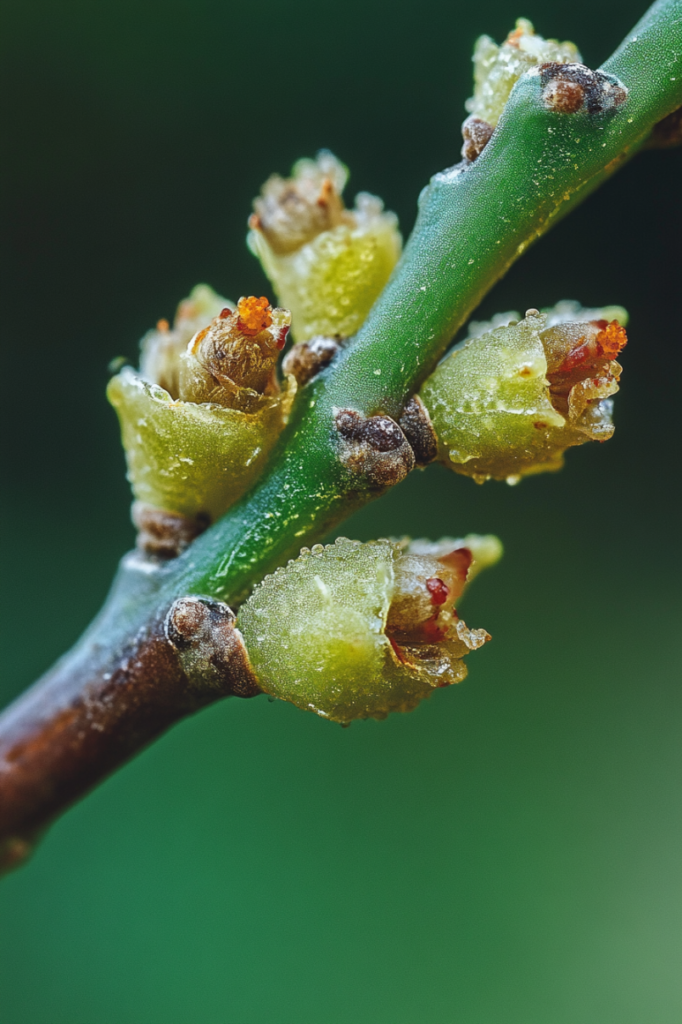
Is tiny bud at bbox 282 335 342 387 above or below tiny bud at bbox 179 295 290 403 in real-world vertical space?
above

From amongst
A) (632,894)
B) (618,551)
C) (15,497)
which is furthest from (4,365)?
(632,894)

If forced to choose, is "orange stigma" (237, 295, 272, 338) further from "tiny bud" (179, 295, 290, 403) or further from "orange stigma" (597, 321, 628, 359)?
"orange stigma" (597, 321, 628, 359)

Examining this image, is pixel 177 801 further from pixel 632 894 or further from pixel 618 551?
pixel 618 551

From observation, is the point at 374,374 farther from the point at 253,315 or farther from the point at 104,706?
the point at 104,706

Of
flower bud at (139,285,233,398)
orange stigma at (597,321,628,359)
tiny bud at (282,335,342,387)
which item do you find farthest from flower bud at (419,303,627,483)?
flower bud at (139,285,233,398)

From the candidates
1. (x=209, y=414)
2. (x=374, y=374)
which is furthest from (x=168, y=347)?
(x=374, y=374)

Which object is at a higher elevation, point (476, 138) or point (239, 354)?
point (476, 138)
